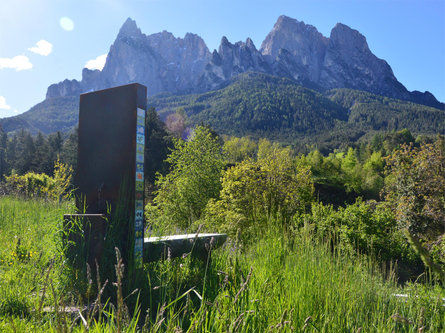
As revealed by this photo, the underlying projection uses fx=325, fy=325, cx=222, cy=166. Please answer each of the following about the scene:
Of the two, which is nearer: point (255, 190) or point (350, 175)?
point (255, 190)

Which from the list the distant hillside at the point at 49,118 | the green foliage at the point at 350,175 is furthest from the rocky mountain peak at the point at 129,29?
the green foliage at the point at 350,175

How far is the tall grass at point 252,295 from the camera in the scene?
5.56 ft

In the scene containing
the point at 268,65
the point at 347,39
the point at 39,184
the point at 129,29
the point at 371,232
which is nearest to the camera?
the point at 371,232

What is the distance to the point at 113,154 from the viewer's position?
319 centimetres

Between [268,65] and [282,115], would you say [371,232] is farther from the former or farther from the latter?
[268,65]

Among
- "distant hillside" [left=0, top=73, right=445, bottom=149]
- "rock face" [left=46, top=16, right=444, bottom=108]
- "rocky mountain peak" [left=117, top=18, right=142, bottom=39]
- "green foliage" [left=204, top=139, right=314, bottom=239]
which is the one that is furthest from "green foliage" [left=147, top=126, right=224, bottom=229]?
"rocky mountain peak" [left=117, top=18, right=142, bottom=39]

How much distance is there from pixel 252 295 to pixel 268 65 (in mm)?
170888

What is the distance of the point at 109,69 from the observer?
585ft

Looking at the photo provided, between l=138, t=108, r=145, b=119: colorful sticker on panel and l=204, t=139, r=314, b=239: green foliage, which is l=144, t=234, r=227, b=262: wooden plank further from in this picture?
l=204, t=139, r=314, b=239: green foliage

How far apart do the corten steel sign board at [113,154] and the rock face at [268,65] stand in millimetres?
159487

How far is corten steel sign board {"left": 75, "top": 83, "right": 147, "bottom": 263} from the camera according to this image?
3.02 meters

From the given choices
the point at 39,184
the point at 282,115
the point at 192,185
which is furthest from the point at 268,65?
the point at 192,185

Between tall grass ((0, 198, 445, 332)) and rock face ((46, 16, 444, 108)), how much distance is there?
526ft

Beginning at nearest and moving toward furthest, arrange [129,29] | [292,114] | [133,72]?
[292,114] < [133,72] < [129,29]
